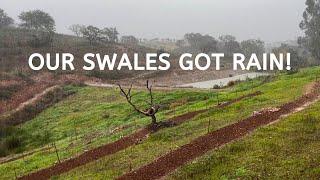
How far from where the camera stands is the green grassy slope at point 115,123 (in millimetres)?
29266

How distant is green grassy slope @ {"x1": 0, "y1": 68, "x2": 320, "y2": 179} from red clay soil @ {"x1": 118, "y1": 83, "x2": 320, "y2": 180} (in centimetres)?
98

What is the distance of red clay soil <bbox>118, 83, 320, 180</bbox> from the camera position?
986 inches

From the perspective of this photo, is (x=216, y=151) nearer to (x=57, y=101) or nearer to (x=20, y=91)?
(x=57, y=101)

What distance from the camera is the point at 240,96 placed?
44.0m

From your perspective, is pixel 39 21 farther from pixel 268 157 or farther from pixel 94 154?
pixel 268 157

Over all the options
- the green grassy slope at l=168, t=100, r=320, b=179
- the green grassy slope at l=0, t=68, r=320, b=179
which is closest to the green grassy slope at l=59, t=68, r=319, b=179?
the green grassy slope at l=0, t=68, r=320, b=179

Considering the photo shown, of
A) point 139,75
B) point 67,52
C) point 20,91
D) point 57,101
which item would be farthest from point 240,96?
point 67,52

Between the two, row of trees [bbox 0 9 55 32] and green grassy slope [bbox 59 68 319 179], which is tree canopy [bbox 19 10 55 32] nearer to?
row of trees [bbox 0 9 55 32]

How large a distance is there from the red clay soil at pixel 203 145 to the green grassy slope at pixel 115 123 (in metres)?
0.98

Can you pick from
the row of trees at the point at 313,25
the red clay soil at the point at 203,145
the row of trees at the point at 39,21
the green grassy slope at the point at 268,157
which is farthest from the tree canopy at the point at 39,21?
the green grassy slope at the point at 268,157

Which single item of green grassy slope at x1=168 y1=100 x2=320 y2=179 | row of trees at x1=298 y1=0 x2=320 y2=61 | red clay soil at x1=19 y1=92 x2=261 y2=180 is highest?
row of trees at x1=298 y1=0 x2=320 y2=61

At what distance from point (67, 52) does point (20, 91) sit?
113 feet

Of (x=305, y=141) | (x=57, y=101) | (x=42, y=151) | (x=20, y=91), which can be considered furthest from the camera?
(x=20, y=91)

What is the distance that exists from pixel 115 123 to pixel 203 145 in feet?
61.7
